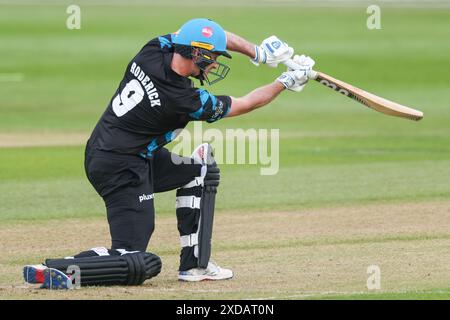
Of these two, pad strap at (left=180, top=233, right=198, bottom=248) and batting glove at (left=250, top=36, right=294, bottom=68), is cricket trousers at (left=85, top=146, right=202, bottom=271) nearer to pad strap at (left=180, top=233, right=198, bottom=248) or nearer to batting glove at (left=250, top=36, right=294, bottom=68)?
pad strap at (left=180, top=233, right=198, bottom=248)

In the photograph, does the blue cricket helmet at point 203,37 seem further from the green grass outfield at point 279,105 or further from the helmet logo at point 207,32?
the green grass outfield at point 279,105

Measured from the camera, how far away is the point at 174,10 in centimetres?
4331

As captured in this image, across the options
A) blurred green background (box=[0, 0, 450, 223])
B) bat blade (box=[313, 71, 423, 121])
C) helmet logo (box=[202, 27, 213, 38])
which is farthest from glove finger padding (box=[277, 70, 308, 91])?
blurred green background (box=[0, 0, 450, 223])

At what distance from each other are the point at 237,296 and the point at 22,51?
27.9 m

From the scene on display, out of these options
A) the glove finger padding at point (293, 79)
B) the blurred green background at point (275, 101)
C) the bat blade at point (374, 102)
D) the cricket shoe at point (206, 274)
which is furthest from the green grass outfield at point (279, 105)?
the glove finger padding at point (293, 79)

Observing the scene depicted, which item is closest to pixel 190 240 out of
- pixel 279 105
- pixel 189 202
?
pixel 189 202

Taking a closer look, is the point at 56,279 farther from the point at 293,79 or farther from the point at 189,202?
the point at 293,79

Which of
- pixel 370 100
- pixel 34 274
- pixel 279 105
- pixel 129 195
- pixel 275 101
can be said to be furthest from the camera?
pixel 275 101

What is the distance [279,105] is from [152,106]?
1678cm

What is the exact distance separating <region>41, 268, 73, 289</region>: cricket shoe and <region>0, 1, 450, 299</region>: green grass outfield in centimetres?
74

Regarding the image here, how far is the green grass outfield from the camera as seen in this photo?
522 inches

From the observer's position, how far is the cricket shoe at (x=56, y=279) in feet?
25.4

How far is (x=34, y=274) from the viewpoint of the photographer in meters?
7.72
